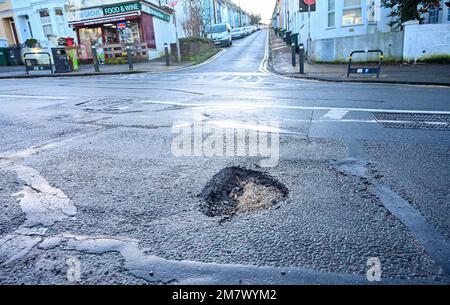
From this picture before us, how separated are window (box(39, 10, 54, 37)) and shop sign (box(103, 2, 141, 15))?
19.7 feet

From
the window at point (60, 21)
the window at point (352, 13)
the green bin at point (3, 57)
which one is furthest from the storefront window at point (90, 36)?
the window at point (352, 13)

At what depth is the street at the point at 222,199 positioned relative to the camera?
89.8 inches

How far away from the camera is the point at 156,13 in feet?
88.2

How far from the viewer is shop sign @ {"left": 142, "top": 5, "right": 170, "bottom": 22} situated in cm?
2498

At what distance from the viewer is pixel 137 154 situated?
4.57m

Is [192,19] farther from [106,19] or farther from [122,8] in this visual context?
[106,19]

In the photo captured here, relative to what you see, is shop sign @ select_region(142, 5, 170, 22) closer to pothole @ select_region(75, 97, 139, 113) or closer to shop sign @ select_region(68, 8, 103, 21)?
shop sign @ select_region(68, 8, 103, 21)

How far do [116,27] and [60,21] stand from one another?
18.3 ft

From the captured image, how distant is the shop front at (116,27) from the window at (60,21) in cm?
140

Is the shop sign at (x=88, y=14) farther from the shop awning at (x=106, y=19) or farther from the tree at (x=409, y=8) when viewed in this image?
the tree at (x=409, y=8)

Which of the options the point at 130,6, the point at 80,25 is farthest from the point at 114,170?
the point at 80,25

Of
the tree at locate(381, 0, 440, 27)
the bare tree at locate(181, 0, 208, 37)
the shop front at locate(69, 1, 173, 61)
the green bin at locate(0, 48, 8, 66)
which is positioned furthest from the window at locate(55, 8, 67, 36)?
the tree at locate(381, 0, 440, 27)

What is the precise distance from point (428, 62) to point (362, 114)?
443 inches
